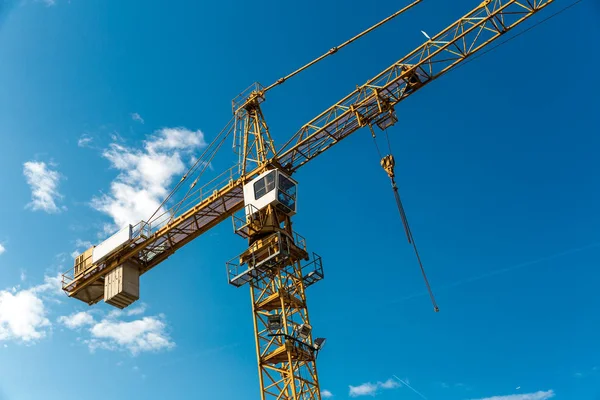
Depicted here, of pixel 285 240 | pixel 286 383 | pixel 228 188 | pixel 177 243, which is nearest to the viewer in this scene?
pixel 286 383

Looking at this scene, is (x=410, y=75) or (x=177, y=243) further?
(x=177, y=243)

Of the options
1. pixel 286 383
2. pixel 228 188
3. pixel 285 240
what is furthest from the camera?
pixel 228 188

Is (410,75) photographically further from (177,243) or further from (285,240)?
(177,243)

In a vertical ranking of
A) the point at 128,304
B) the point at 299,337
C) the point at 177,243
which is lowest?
the point at 299,337

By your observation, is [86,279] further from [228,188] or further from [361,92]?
[361,92]

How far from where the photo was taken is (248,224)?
35312mm

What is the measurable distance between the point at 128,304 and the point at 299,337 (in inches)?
519

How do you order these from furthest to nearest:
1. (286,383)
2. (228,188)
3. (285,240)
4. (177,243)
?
(177,243), (228,188), (285,240), (286,383)

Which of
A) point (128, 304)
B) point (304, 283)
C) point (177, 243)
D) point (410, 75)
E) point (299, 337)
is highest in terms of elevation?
point (410, 75)

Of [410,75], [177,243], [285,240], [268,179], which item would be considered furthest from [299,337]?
[410,75]

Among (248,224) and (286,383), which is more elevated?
(248,224)

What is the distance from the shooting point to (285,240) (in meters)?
34.7

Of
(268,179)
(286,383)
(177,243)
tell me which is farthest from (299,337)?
(177,243)

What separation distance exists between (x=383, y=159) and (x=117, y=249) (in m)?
17.4
